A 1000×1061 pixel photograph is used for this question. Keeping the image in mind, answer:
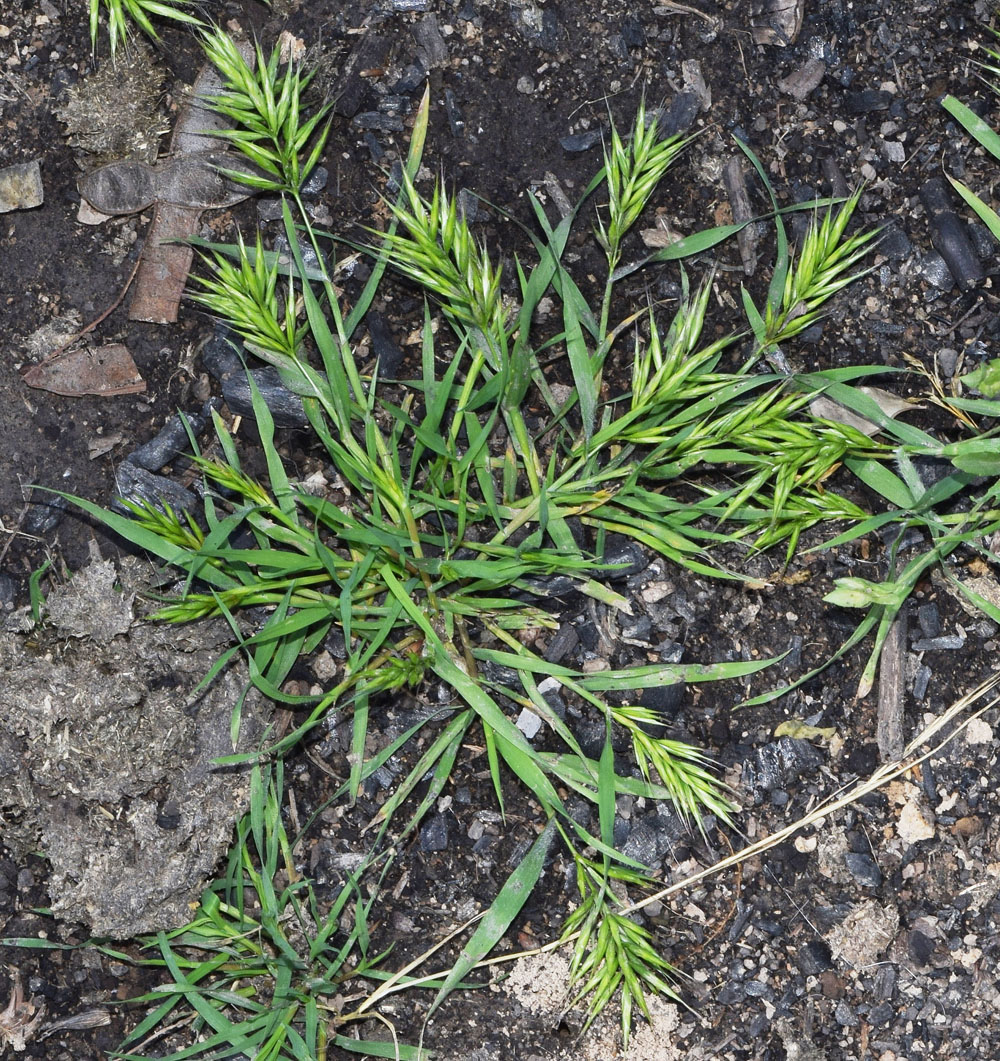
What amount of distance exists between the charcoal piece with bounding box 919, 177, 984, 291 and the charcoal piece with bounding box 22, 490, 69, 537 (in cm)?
192

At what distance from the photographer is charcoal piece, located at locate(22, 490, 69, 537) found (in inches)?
75.4

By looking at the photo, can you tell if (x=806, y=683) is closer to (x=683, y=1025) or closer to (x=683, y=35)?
(x=683, y=1025)

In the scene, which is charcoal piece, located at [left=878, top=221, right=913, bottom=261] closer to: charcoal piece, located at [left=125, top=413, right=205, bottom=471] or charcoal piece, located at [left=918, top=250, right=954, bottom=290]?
charcoal piece, located at [left=918, top=250, right=954, bottom=290]

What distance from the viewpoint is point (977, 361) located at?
192cm

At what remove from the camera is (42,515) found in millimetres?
1915

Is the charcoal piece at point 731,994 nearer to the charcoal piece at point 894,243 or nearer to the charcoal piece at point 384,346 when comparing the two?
the charcoal piece at point 384,346

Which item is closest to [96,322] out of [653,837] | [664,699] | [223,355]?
[223,355]

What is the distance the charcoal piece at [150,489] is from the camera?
1.89m

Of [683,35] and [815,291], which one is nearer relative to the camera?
[815,291]

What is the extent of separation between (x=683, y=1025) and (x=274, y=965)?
0.83 m

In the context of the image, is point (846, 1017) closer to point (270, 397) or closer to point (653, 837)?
point (653, 837)

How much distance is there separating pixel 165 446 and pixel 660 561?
1.05m

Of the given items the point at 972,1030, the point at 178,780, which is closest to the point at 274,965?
the point at 178,780

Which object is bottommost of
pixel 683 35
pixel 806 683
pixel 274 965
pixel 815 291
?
pixel 274 965
